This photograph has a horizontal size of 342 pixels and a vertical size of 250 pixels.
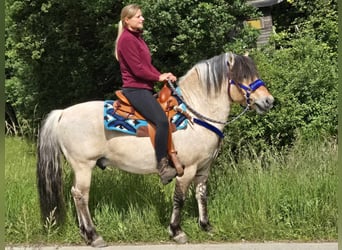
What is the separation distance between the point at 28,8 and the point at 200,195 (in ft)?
22.6

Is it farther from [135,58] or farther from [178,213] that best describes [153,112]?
[178,213]

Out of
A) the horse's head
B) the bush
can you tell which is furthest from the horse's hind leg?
the bush

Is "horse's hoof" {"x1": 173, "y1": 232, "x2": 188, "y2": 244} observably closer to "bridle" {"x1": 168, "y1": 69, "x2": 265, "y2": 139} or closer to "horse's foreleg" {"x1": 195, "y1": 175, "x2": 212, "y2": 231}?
"horse's foreleg" {"x1": 195, "y1": 175, "x2": 212, "y2": 231}

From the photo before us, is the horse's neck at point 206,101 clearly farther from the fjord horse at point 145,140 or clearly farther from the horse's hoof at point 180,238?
the horse's hoof at point 180,238

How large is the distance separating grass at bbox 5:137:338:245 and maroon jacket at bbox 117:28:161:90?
1621 mm

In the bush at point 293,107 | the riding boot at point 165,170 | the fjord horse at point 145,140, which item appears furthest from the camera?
the bush at point 293,107

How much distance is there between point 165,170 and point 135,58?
119 cm

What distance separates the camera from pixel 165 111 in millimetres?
4848

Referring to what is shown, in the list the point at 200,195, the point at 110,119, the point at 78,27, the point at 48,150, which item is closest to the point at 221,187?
the point at 200,195

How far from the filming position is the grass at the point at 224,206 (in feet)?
16.8

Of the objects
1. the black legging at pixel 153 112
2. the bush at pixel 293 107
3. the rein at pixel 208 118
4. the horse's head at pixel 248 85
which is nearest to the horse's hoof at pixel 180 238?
the black legging at pixel 153 112

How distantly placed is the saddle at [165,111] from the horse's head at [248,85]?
62 cm

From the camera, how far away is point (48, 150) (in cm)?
509

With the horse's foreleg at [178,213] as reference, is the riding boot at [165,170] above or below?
above
